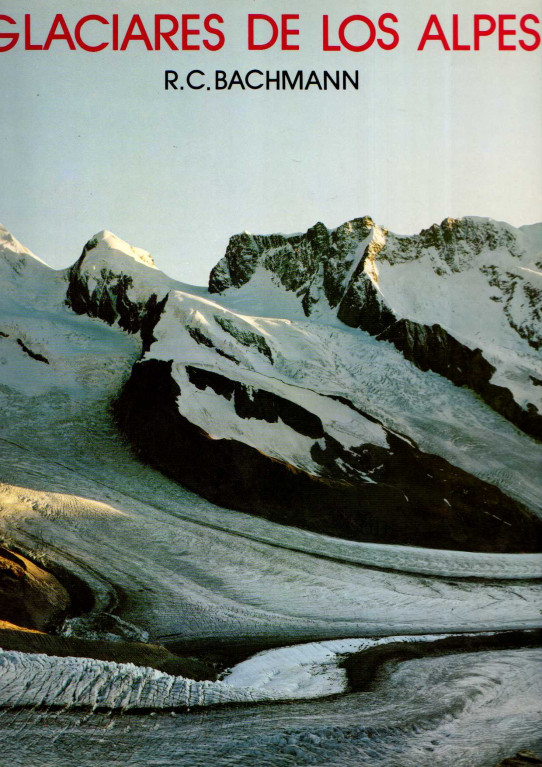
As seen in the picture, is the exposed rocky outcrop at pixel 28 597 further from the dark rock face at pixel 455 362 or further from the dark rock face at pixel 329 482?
the dark rock face at pixel 455 362

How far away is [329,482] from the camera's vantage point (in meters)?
16.5

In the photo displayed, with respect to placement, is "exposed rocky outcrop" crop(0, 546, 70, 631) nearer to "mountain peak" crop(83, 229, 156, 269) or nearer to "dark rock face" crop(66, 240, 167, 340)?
"dark rock face" crop(66, 240, 167, 340)

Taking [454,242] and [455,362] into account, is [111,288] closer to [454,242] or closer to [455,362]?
[455,362]

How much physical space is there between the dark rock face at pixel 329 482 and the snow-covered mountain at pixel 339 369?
4cm

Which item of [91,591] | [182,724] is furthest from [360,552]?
[182,724]

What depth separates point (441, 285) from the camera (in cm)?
2728

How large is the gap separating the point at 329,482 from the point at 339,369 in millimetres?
6587

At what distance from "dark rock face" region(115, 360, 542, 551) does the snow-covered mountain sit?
4cm

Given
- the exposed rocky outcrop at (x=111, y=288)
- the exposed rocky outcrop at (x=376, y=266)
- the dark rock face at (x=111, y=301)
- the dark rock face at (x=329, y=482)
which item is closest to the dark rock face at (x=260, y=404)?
the dark rock face at (x=329, y=482)

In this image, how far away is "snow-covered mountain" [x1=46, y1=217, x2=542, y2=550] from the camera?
16.4m

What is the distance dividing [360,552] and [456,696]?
677 cm

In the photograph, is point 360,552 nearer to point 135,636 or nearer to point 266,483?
point 266,483

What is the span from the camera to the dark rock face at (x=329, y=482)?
51.8 feet

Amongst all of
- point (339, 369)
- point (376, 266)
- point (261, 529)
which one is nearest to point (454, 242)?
point (376, 266)
